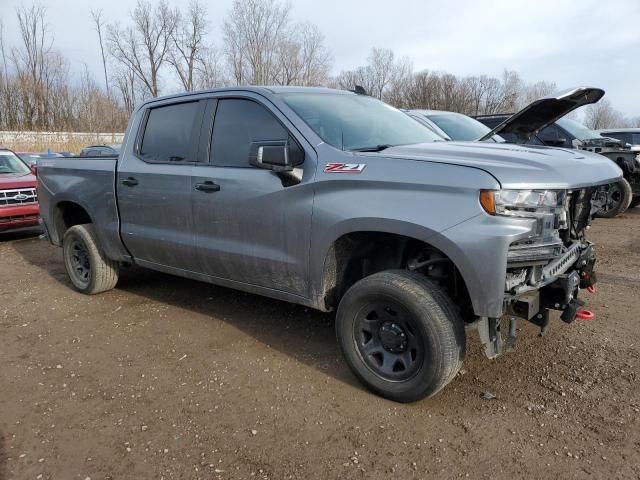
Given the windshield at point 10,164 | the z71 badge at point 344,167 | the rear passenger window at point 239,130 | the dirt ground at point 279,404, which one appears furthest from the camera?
the windshield at point 10,164

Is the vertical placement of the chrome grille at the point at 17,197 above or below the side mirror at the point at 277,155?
below

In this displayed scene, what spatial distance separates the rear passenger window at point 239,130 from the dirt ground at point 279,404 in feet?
4.79

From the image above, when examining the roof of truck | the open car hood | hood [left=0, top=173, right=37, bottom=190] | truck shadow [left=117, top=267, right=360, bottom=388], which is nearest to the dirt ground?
truck shadow [left=117, top=267, right=360, bottom=388]

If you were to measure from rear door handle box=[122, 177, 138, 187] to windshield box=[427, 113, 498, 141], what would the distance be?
217 inches

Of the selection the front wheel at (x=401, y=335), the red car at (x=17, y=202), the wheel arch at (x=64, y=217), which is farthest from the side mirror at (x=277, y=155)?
the red car at (x=17, y=202)

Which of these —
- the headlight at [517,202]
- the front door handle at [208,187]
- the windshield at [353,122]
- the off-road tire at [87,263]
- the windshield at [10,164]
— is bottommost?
the off-road tire at [87,263]

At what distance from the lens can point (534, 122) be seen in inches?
188

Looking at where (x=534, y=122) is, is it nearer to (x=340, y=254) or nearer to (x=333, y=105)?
(x=333, y=105)

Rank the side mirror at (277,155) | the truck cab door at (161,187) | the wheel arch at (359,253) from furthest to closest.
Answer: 1. the truck cab door at (161,187)
2. the side mirror at (277,155)
3. the wheel arch at (359,253)

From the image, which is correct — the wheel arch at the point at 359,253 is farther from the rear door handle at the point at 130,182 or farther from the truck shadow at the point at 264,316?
the rear door handle at the point at 130,182

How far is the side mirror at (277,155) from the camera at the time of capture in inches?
128

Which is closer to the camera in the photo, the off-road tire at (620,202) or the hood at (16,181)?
the hood at (16,181)

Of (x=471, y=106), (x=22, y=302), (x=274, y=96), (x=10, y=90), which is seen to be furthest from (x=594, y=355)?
(x=471, y=106)

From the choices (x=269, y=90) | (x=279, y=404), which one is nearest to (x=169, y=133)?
(x=269, y=90)
